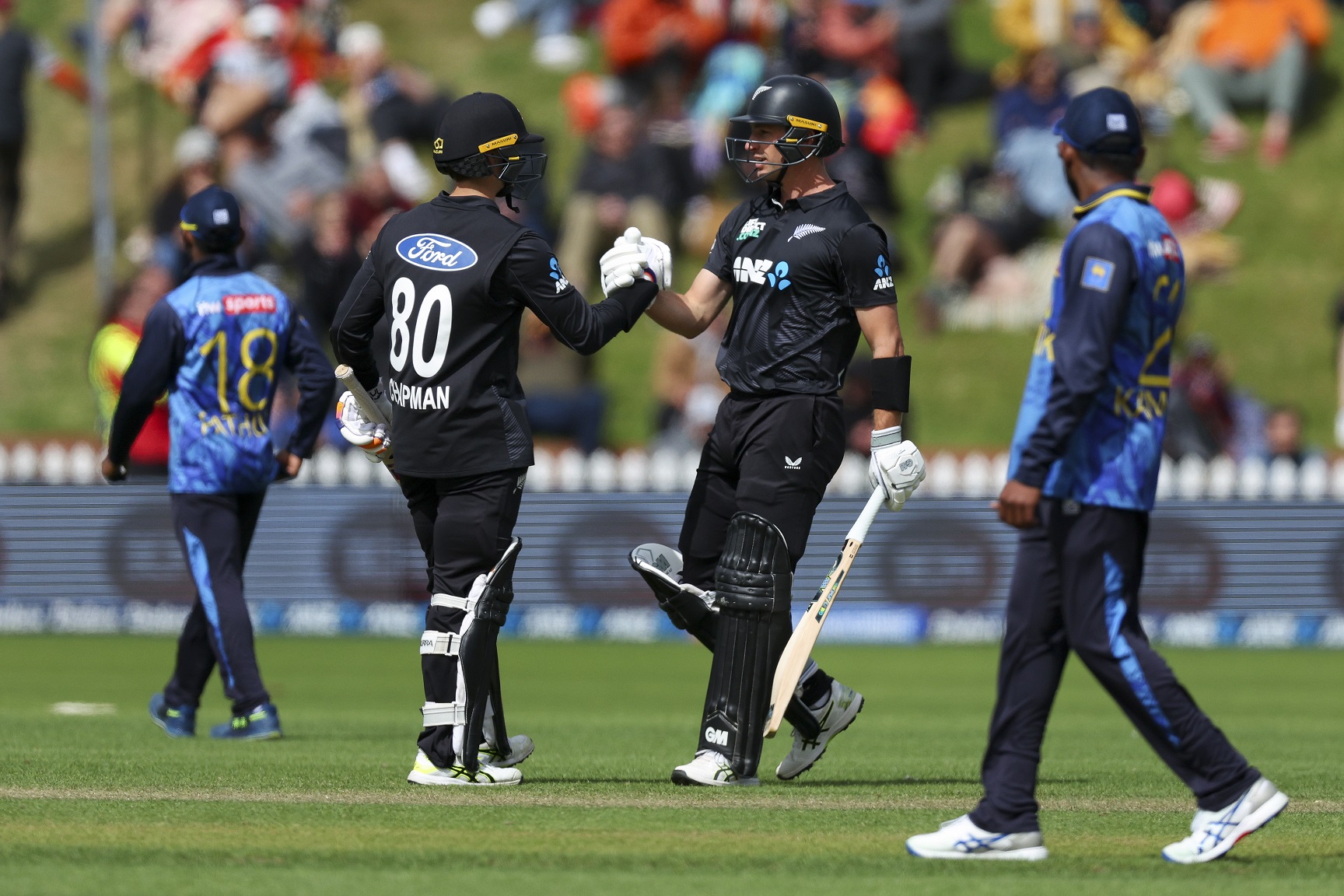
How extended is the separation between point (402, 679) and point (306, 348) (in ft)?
13.9

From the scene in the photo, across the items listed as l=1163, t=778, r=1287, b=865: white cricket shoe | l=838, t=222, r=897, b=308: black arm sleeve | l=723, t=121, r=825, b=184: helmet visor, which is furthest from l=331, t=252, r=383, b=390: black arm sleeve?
l=1163, t=778, r=1287, b=865: white cricket shoe

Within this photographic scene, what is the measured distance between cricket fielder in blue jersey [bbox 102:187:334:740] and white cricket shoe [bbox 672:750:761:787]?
Answer: 8.95 ft

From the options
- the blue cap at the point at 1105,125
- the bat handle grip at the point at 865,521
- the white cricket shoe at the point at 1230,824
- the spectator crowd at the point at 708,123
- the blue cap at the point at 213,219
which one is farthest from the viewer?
the spectator crowd at the point at 708,123

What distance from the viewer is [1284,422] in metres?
16.9

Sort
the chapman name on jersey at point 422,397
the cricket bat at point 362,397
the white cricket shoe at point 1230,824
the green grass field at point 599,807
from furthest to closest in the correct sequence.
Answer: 1. the cricket bat at point 362,397
2. the chapman name on jersey at point 422,397
3. the white cricket shoe at point 1230,824
4. the green grass field at point 599,807

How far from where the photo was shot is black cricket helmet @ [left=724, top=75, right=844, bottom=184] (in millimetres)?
7637

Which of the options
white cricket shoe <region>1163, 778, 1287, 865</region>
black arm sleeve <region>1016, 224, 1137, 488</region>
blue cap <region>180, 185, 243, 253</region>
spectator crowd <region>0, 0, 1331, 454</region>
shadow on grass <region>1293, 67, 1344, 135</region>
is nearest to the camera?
black arm sleeve <region>1016, 224, 1137, 488</region>

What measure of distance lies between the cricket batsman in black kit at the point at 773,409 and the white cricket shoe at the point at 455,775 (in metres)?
0.66

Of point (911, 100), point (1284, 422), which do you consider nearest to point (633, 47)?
point (911, 100)

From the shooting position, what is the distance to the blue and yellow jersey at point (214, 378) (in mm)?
9445

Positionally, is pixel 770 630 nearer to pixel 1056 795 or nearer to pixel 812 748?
pixel 812 748

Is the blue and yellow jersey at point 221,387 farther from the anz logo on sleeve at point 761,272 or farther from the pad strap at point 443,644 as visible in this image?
the anz logo on sleeve at point 761,272

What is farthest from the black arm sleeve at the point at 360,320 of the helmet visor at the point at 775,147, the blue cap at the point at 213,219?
the blue cap at the point at 213,219

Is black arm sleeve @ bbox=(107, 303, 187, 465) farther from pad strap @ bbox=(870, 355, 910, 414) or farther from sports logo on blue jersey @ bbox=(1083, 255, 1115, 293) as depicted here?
sports logo on blue jersey @ bbox=(1083, 255, 1115, 293)
